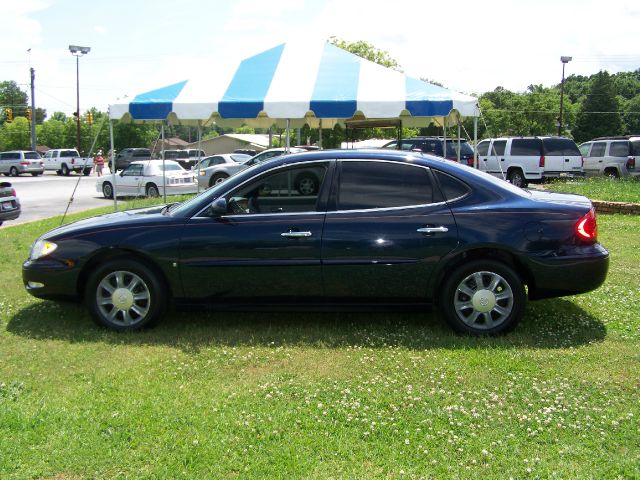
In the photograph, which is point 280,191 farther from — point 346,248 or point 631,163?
point 631,163

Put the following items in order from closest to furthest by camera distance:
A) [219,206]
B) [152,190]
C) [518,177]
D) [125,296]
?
[219,206]
[125,296]
[152,190]
[518,177]

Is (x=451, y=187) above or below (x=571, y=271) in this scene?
above

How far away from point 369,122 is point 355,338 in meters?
13.1

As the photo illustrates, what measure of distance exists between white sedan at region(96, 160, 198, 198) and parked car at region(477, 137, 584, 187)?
10561mm

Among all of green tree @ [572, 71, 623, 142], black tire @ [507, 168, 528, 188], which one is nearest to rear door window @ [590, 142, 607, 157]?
black tire @ [507, 168, 528, 188]

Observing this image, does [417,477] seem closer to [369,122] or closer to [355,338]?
[355,338]

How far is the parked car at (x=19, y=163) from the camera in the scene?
39.6m

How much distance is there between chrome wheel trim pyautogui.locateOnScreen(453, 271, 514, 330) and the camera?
16.4ft

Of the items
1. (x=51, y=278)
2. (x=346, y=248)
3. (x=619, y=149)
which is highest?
(x=619, y=149)

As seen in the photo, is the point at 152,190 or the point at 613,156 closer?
the point at 152,190

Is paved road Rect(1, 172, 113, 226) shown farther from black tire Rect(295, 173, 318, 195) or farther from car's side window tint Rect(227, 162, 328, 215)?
black tire Rect(295, 173, 318, 195)

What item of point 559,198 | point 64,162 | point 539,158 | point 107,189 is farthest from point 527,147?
point 64,162

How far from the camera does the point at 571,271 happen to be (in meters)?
4.96

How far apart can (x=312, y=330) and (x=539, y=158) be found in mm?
18084
